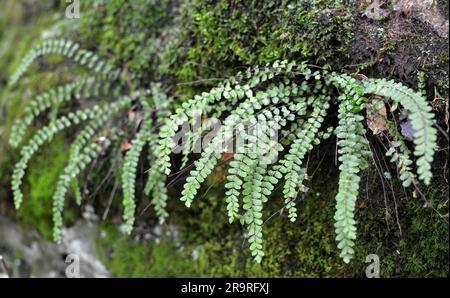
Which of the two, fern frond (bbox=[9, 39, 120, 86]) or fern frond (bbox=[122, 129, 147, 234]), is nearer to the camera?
fern frond (bbox=[122, 129, 147, 234])

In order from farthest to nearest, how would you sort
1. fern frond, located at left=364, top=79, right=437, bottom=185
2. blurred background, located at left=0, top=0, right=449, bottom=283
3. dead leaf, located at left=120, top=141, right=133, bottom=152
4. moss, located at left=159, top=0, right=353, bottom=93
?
1. dead leaf, located at left=120, top=141, right=133, bottom=152
2. moss, located at left=159, top=0, right=353, bottom=93
3. blurred background, located at left=0, top=0, right=449, bottom=283
4. fern frond, located at left=364, top=79, right=437, bottom=185

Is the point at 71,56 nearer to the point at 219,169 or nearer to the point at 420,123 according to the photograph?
Answer: the point at 219,169

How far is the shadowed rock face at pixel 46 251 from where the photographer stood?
11.3ft

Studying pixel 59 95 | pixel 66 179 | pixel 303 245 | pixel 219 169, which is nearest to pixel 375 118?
pixel 303 245

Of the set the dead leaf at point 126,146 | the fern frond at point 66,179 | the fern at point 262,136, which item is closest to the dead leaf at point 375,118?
the fern at point 262,136

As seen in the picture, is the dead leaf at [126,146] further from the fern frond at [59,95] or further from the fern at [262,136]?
the fern frond at [59,95]

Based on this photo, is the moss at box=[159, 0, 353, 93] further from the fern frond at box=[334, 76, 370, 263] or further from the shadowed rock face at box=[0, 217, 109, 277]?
the shadowed rock face at box=[0, 217, 109, 277]

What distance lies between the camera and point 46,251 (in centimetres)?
370

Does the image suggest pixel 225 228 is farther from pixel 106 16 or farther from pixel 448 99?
pixel 106 16

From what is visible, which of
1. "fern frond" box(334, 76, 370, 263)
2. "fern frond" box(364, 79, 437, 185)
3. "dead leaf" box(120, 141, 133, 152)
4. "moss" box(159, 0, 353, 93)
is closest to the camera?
"fern frond" box(364, 79, 437, 185)

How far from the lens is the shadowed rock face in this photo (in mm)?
3434

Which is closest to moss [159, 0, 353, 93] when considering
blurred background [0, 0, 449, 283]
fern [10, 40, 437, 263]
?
blurred background [0, 0, 449, 283]

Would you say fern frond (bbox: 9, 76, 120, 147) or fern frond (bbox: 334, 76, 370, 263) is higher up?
fern frond (bbox: 9, 76, 120, 147)
